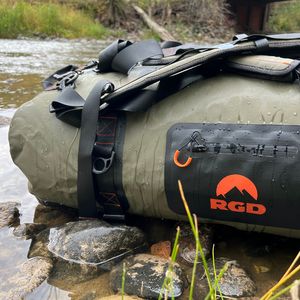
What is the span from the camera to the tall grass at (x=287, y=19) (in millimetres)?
22734

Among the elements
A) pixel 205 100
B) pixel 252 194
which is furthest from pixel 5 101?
pixel 252 194

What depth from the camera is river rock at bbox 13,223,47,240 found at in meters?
1.68

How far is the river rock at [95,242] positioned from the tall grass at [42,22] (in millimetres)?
11372

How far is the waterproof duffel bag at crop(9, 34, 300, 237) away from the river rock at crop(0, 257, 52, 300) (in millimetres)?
355

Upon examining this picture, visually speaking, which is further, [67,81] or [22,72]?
[22,72]

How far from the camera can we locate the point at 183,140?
138cm

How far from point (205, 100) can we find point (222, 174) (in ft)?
1.27

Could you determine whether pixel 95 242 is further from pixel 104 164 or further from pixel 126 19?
pixel 126 19

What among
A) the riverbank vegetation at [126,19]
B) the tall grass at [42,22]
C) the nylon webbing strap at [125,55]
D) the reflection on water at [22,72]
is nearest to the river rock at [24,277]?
the nylon webbing strap at [125,55]

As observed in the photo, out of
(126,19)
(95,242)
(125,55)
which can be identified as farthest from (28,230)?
(126,19)

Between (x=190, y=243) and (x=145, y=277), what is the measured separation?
1.13 feet

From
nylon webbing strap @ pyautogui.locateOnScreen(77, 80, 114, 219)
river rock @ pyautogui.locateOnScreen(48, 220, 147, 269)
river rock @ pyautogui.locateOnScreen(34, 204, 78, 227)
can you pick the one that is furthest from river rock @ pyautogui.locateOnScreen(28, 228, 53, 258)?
nylon webbing strap @ pyautogui.locateOnScreen(77, 80, 114, 219)

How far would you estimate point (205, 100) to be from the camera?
4.66 ft

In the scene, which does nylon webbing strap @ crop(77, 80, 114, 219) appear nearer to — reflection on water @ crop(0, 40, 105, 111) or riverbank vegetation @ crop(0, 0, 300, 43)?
reflection on water @ crop(0, 40, 105, 111)
